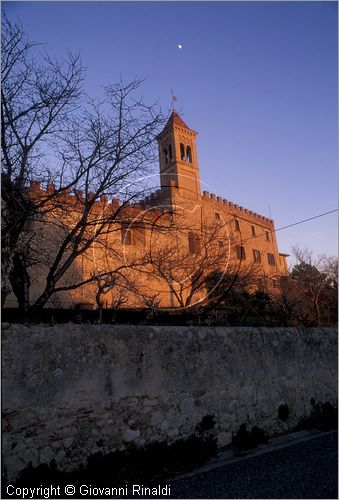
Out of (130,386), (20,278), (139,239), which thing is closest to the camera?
(130,386)

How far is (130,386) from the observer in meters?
5.09

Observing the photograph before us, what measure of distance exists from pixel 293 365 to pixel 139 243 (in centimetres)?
491

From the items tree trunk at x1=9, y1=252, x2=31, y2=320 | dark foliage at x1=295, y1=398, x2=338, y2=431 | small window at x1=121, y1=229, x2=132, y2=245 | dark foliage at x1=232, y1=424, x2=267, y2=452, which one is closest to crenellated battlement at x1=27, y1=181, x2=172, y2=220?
small window at x1=121, y1=229, x2=132, y2=245

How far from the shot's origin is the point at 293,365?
Result: 301 inches

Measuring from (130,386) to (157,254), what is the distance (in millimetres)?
5392

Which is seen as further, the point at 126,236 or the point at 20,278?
the point at 126,236

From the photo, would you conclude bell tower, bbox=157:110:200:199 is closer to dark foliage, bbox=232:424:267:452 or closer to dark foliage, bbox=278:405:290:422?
dark foliage, bbox=278:405:290:422

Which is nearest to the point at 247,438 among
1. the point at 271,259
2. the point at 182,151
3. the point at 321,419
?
the point at 321,419

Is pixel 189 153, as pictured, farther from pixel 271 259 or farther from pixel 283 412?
pixel 283 412

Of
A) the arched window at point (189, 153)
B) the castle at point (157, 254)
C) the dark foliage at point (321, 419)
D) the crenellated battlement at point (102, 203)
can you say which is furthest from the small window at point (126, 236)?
the arched window at point (189, 153)

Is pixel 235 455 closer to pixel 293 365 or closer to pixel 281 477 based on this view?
pixel 281 477

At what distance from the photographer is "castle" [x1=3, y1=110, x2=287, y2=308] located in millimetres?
8055

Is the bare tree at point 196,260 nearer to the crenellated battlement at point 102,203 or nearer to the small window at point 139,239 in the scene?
the small window at point 139,239

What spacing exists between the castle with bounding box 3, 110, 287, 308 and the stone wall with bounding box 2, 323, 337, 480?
2.48 meters
